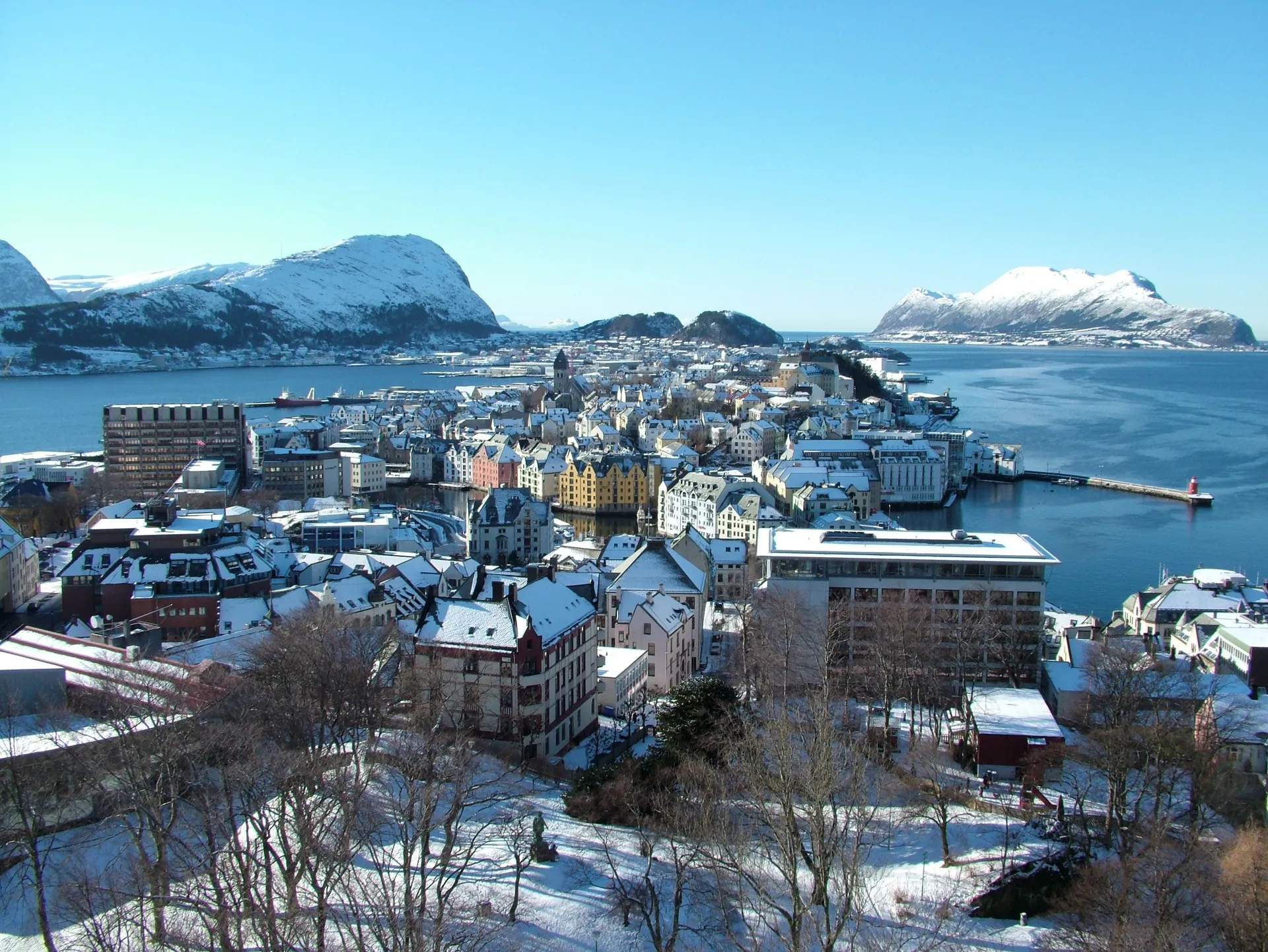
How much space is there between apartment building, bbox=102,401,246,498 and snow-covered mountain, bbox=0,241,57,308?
83.5 meters

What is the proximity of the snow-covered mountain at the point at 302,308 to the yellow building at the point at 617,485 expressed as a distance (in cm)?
7002

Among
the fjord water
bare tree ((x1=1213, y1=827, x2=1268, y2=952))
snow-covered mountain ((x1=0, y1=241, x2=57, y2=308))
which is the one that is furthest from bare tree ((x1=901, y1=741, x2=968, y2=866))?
snow-covered mountain ((x1=0, y1=241, x2=57, y2=308))

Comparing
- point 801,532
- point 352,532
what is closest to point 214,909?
point 801,532

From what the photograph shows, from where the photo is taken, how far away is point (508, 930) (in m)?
6.08

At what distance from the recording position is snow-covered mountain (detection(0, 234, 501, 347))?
8706cm

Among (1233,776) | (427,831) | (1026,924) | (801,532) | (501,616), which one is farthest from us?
(801,532)

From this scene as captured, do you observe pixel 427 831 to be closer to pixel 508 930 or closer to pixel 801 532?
pixel 508 930

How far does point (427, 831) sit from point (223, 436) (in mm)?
27017

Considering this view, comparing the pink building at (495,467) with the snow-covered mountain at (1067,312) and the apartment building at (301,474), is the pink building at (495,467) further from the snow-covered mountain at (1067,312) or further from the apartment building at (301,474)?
the snow-covered mountain at (1067,312)

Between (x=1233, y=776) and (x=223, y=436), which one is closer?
(x=1233, y=776)

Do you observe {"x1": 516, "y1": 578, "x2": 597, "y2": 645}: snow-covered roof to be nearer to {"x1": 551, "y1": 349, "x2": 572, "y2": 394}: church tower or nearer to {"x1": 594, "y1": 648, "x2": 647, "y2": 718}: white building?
{"x1": 594, "y1": 648, "x2": 647, "y2": 718}: white building

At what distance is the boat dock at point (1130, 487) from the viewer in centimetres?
2792

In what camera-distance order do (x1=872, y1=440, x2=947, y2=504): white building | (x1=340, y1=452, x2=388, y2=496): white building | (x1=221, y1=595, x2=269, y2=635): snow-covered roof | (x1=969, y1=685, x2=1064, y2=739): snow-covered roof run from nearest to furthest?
(x1=969, y1=685, x2=1064, y2=739): snow-covered roof
(x1=221, y1=595, x2=269, y2=635): snow-covered roof
(x1=872, y1=440, x2=947, y2=504): white building
(x1=340, y1=452, x2=388, y2=496): white building

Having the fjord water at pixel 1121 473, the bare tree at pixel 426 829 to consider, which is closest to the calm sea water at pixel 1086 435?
the fjord water at pixel 1121 473
